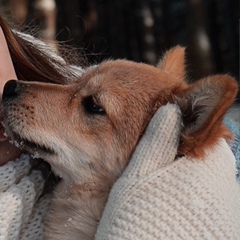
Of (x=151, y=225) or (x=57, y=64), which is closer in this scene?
(x=151, y=225)

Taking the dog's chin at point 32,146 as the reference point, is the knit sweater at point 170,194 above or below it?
below

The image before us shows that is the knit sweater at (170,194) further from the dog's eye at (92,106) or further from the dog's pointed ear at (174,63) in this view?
the dog's pointed ear at (174,63)

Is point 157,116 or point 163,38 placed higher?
point 157,116

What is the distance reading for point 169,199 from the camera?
140 centimetres

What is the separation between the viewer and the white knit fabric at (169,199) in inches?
54.9

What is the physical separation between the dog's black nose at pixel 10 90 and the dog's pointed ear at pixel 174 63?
0.47 metres

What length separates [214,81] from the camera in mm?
1490

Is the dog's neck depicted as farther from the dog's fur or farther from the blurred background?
the blurred background

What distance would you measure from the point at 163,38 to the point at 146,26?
15 centimetres

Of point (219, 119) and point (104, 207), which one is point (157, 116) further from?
point (104, 207)

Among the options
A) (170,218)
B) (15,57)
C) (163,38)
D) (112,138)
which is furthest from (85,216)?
(163,38)

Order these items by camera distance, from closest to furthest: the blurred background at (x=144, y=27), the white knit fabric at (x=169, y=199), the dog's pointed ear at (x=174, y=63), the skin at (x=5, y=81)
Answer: the white knit fabric at (x=169, y=199), the skin at (x=5, y=81), the dog's pointed ear at (x=174, y=63), the blurred background at (x=144, y=27)

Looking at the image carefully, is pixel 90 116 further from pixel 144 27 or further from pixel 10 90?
pixel 144 27

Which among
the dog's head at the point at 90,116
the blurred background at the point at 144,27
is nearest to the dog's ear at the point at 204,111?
the dog's head at the point at 90,116
